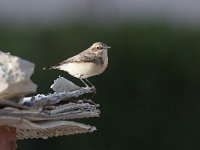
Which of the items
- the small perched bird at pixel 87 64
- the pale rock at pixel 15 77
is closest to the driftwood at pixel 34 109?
the pale rock at pixel 15 77

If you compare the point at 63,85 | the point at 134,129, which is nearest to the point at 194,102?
the point at 134,129

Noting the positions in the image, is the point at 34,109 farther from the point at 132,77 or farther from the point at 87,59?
the point at 132,77

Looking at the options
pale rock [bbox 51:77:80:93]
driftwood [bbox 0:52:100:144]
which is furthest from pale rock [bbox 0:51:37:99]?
pale rock [bbox 51:77:80:93]

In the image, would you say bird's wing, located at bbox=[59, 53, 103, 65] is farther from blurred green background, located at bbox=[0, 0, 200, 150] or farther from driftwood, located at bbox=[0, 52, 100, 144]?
driftwood, located at bbox=[0, 52, 100, 144]

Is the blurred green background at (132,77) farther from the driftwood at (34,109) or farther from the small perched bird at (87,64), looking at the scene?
the driftwood at (34,109)

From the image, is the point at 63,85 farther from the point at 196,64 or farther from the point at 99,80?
the point at 196,64

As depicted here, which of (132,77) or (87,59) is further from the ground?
(87,59)

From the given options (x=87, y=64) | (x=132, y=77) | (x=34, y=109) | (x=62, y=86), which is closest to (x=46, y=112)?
(x=34, y=109)
